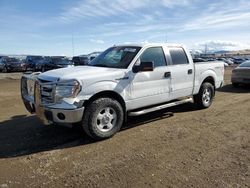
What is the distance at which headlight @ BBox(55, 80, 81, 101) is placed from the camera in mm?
4887

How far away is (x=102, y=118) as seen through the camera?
5.33 meters

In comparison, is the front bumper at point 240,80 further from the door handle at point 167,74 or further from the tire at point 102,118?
the tire at point 102,118

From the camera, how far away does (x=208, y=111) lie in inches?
300

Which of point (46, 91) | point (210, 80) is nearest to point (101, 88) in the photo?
point (46, 91)

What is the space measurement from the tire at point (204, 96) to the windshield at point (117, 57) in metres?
2.59

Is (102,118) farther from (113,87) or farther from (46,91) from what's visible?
(46,91)

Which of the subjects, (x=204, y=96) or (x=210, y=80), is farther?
(x=210, y=80)

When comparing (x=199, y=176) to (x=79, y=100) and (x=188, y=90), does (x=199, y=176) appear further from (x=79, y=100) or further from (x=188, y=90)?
(x=188, y=90)

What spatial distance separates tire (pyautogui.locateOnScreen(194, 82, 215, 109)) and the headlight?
407 cm

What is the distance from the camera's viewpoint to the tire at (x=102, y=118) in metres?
5.10

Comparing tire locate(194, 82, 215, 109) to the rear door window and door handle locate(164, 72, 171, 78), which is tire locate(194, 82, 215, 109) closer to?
the rear door window

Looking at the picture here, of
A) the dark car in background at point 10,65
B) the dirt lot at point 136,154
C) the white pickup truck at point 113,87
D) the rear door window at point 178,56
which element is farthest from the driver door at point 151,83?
the dark car in background at point 10,65

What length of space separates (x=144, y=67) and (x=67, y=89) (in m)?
1.70

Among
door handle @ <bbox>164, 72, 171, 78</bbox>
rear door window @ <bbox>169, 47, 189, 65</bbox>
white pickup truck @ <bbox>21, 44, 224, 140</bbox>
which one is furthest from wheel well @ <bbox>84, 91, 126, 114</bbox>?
rear door window @ <bbox>169, 47, 189, 65</bbox>
